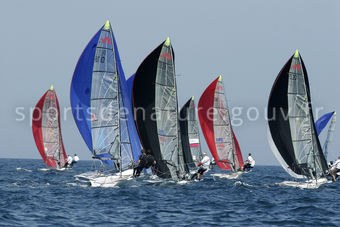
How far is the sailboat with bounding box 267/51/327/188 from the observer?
2748cm

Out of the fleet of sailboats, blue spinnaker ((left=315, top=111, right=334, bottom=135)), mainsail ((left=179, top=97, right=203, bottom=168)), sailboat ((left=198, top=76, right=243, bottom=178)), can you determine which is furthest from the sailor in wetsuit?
blue spinnaker ((left=315, top=111, right=334, bottom=135))

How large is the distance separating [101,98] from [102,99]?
0.07m

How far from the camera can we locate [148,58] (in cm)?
2631

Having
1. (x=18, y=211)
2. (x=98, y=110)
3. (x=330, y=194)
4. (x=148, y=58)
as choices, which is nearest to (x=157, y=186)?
(x=98, y=110)

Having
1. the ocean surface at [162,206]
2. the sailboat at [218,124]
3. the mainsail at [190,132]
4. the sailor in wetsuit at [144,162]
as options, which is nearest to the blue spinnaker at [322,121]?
the sailboat at [218,124]

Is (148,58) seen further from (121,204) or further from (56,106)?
(56,106)

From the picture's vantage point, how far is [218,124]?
38344mm

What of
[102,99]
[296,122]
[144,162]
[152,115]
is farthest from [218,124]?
[102,99]

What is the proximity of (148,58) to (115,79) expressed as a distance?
2082mm

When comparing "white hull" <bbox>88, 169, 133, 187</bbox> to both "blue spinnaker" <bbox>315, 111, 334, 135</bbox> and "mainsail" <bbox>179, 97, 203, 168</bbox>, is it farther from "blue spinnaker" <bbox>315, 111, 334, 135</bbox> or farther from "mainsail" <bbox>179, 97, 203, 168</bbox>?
"blue spinnaker" <bbox>315, 111, 334, 135</bbox>

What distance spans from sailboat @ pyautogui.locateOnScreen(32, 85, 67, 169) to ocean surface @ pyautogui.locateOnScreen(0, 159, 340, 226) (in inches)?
750

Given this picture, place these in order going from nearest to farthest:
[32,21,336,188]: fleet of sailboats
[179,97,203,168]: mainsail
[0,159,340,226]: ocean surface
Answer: [0,159,340,226]: ocean surface < [32,21,336,188]: fleet of sailboats < [179,97,203,168]: mainsail

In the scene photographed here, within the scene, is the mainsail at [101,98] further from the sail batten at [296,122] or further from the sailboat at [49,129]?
the sailboat at [49,129]

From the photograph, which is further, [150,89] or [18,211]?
[150,89]
